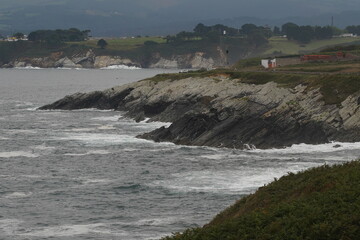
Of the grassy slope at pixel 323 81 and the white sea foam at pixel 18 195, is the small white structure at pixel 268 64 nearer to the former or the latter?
the grassy slope at pixel 323 81

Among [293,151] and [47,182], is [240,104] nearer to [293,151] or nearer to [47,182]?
[293,151]

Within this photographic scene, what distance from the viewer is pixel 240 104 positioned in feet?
293

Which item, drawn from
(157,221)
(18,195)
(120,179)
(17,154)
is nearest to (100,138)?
(17,154)

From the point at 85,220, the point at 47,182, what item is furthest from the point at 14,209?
the point at 47,182

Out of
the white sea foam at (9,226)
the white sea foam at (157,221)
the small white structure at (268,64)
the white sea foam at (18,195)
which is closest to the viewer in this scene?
the white sea foam at (9,226)

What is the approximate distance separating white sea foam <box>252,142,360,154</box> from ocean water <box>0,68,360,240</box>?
103 millimetres

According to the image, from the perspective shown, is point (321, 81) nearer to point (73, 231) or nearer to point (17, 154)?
point (17, 154)

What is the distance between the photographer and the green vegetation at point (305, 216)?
3017 cm

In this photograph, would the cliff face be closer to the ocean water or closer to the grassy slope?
the grassy slope

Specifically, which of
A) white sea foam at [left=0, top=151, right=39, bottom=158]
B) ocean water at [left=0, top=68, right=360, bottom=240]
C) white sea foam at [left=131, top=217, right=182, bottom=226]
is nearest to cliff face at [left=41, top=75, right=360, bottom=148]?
ocean water at [left=0, top=68, right=360, bottom=240]

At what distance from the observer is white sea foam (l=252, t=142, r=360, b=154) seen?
74812mm

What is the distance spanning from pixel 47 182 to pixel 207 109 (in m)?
33.0

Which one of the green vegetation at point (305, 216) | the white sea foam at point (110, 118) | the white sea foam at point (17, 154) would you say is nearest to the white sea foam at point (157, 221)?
the green vegetation at point (305, 216)

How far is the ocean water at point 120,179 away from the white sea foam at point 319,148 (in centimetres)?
10
